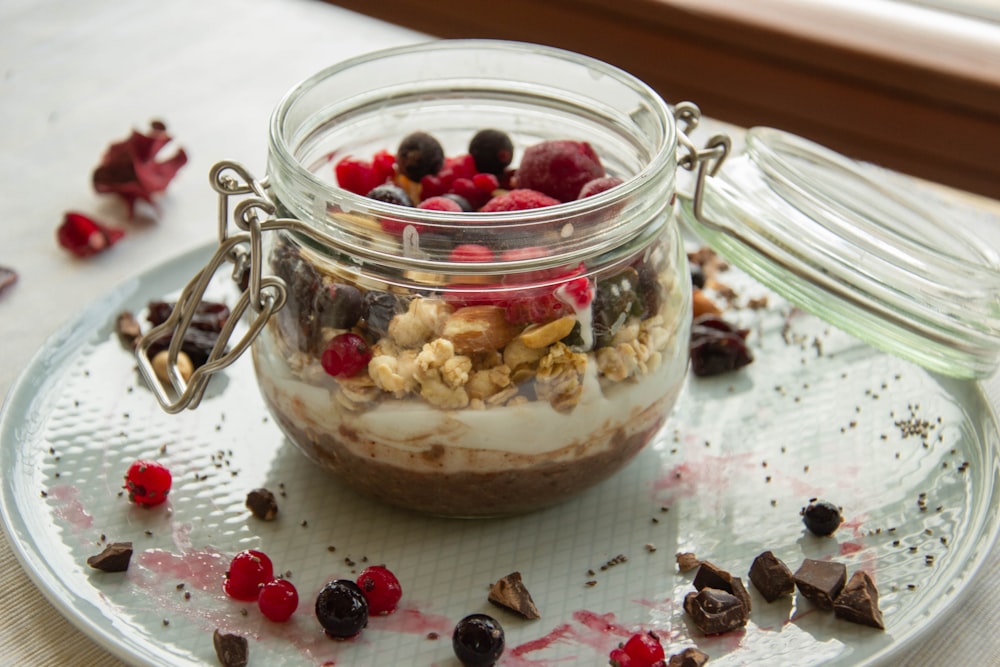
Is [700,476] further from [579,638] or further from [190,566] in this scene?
[190,566]

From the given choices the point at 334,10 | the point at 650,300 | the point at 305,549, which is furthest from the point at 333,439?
the point at 334,10

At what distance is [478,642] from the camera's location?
855 mm

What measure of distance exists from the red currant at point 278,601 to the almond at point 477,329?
0.77 ft

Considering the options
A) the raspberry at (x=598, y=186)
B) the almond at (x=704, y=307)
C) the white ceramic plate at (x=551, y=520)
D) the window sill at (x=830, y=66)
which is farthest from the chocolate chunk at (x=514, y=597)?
the window sill at (x=830, y=66)

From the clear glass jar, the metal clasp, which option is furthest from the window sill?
the clear glass jar

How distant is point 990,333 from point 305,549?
65cm

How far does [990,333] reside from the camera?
3.43ft

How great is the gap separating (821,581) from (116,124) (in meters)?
1.28

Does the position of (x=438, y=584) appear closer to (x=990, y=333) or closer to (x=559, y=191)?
(x=559, y=191)

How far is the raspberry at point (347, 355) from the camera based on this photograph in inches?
36.0

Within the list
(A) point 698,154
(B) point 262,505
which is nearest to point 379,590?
(B) point 262,505

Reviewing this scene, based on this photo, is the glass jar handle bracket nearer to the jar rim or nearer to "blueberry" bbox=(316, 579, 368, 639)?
the jar rim

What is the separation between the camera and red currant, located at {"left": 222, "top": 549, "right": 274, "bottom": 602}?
36.7 inches

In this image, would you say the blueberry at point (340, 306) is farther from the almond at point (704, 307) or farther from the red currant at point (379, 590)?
the almond at point (704, 307)
